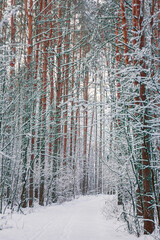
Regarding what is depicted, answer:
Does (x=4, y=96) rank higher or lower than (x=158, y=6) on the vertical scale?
lower

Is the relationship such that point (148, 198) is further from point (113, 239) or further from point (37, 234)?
point (37, 234)

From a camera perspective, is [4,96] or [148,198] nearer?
[148,198]

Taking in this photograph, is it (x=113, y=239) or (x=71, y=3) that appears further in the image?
(x=71, y=3)

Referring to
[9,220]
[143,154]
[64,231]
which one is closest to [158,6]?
[143,154]

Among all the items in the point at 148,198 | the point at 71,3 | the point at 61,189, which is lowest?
the point at 61,189

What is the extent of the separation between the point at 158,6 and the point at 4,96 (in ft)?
13.7

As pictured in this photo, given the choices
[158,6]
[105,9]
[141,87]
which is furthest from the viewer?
[105,9]

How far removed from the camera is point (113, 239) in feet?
15.5

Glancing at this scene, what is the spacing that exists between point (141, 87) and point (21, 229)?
13.1ft

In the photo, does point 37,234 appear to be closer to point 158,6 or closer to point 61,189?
point 158,6

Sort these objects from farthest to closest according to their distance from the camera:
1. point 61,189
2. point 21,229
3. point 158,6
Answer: point 61,189
point 158,6
point 21,229

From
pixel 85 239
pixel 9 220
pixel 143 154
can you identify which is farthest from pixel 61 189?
pixel 143 154

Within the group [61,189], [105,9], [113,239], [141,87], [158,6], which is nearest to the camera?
[141,87]

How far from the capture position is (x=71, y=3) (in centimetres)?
1458
